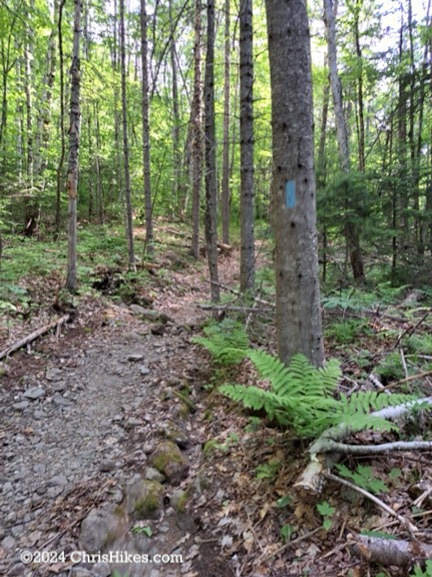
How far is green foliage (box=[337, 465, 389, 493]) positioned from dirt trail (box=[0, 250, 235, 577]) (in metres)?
1.00

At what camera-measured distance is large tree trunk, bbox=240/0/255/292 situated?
6.76 metres

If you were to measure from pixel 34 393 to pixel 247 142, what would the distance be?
553cm

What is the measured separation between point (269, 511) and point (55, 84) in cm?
1743

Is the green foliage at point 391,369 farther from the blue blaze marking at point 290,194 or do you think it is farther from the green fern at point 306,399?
the blue blaze marking at point 290,194

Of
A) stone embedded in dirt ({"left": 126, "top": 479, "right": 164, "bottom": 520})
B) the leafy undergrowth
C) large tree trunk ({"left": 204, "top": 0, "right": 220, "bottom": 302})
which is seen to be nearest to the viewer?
the leafy undergrowth

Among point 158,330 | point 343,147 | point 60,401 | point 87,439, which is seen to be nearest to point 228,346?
point 87,439

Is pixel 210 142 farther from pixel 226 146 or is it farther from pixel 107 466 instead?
pixel 226 146

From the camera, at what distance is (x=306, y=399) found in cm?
271

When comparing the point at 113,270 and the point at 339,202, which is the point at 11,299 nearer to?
the point at 113,270

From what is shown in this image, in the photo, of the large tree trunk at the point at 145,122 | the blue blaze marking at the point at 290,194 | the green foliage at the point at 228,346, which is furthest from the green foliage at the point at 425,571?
the large tree trunk at the point at 145,122

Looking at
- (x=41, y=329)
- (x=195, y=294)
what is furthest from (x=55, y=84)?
(x=41, y=329)

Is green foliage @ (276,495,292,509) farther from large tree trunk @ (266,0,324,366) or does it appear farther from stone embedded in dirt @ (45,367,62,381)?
stone embedded in dirt @ (45,367,62,381)

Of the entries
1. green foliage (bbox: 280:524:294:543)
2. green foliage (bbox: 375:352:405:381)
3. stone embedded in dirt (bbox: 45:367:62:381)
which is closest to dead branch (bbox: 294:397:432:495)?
green foliage (bbox: 280:524:294:543)

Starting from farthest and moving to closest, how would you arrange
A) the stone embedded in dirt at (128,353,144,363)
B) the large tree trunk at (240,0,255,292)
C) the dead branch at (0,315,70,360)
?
the large tree trunk at (240,0,255,292) < the stone embedded in dirt at (128,353,144,363) < the dead branch at (0,315,70,360)
